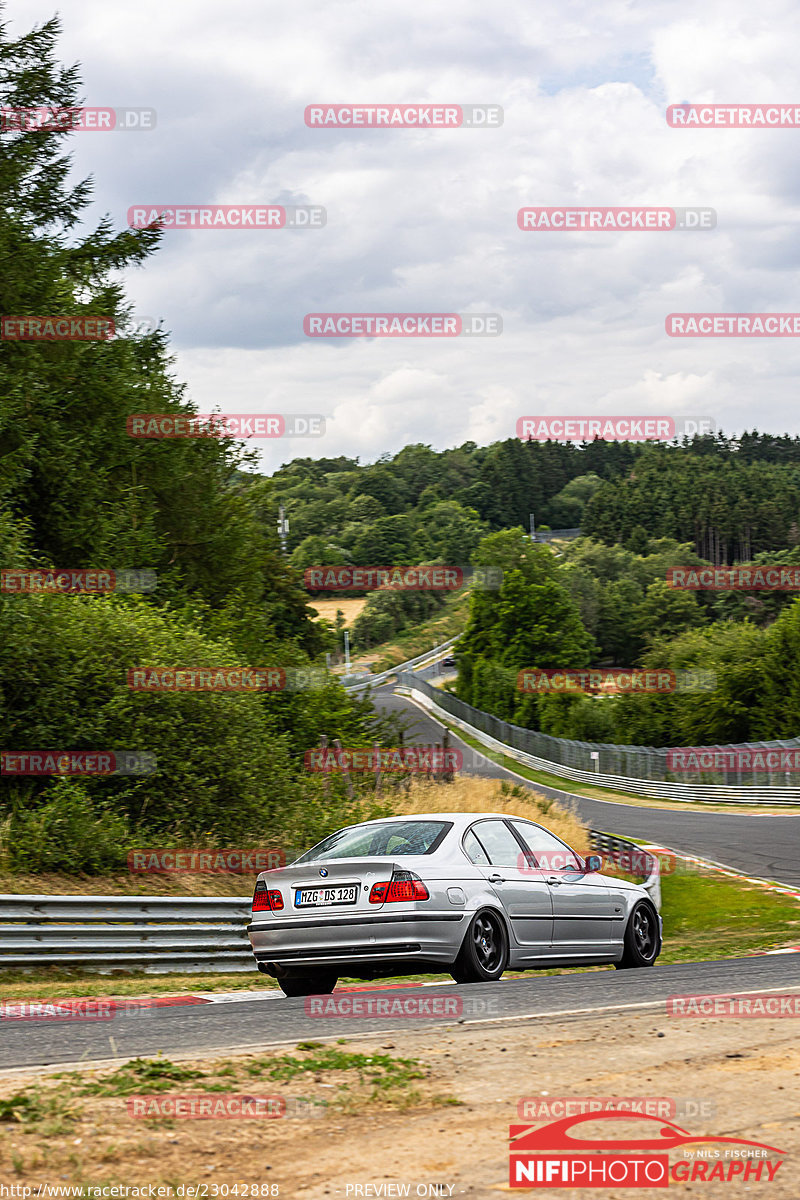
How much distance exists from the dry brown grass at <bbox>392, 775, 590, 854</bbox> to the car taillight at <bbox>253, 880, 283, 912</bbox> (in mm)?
11205

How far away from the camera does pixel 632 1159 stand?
440cm

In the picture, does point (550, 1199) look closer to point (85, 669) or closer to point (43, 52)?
point (85, 669)

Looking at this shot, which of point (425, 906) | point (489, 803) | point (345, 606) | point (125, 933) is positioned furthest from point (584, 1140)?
point (345, 606)

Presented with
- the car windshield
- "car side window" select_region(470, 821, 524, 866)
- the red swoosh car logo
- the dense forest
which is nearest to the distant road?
"car side window" select_region(470, 821, 524, 866)

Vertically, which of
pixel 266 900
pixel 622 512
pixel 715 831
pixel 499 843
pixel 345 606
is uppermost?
pixel 622 512

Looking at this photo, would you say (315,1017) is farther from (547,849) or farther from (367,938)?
(547,849)

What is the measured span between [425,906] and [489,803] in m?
19.7

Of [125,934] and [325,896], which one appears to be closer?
[325,896]

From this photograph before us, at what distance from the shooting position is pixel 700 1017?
7348 mm

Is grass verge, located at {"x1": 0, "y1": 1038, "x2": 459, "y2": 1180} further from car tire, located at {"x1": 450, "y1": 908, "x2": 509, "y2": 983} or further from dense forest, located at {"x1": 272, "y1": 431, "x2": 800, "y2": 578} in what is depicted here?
dense forest, located at {"x1": 272, "y1": 431, "x2": 800, "y2": 578}

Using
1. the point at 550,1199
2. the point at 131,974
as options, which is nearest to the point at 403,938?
the point at 131,974

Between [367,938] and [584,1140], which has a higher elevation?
[584,1140]

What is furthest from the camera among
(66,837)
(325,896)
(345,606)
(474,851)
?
(345,606)

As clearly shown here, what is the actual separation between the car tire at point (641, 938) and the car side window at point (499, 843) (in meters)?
1.70
